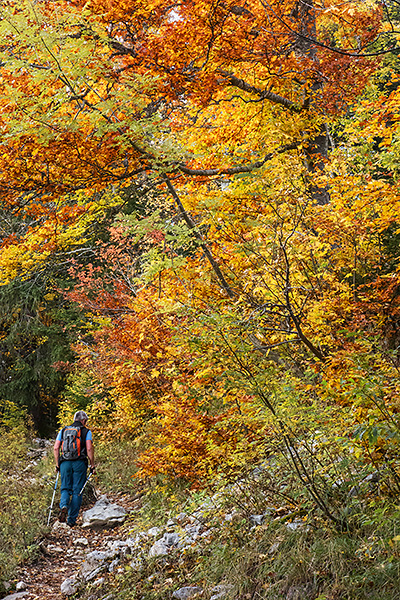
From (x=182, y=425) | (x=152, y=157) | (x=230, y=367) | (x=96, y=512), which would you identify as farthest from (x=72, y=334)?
(x=230, y=367)

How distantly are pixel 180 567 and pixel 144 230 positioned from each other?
324 cm

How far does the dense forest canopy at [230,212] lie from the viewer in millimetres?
3637

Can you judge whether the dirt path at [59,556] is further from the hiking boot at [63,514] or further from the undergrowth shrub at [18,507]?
the hiking boot at [63,514]

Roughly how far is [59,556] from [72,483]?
93 cm

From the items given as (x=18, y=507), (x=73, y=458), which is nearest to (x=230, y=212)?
(x=73, y=458)

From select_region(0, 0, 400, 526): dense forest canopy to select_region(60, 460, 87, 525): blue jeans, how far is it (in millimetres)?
818

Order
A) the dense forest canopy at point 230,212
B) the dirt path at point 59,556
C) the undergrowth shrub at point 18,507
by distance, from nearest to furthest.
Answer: the dense forest canopy at point 230,212, the dirt path at point 59,556, the undergrowth shrub at point 18,507

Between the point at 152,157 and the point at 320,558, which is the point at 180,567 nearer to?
the point at 320,558

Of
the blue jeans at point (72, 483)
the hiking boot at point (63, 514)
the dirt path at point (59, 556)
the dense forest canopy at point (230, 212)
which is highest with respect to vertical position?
the dense forest canopy at point (230, 212)

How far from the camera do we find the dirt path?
519 cm

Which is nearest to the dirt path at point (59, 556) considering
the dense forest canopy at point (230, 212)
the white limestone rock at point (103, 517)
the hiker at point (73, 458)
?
the white limestone rock at point (103, 517)

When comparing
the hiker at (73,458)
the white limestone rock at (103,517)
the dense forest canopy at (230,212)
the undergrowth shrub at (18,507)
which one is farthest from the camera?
the white limestone rock at (103,517)

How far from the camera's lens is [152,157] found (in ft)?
16.9

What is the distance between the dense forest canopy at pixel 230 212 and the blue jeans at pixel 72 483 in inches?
32.2
